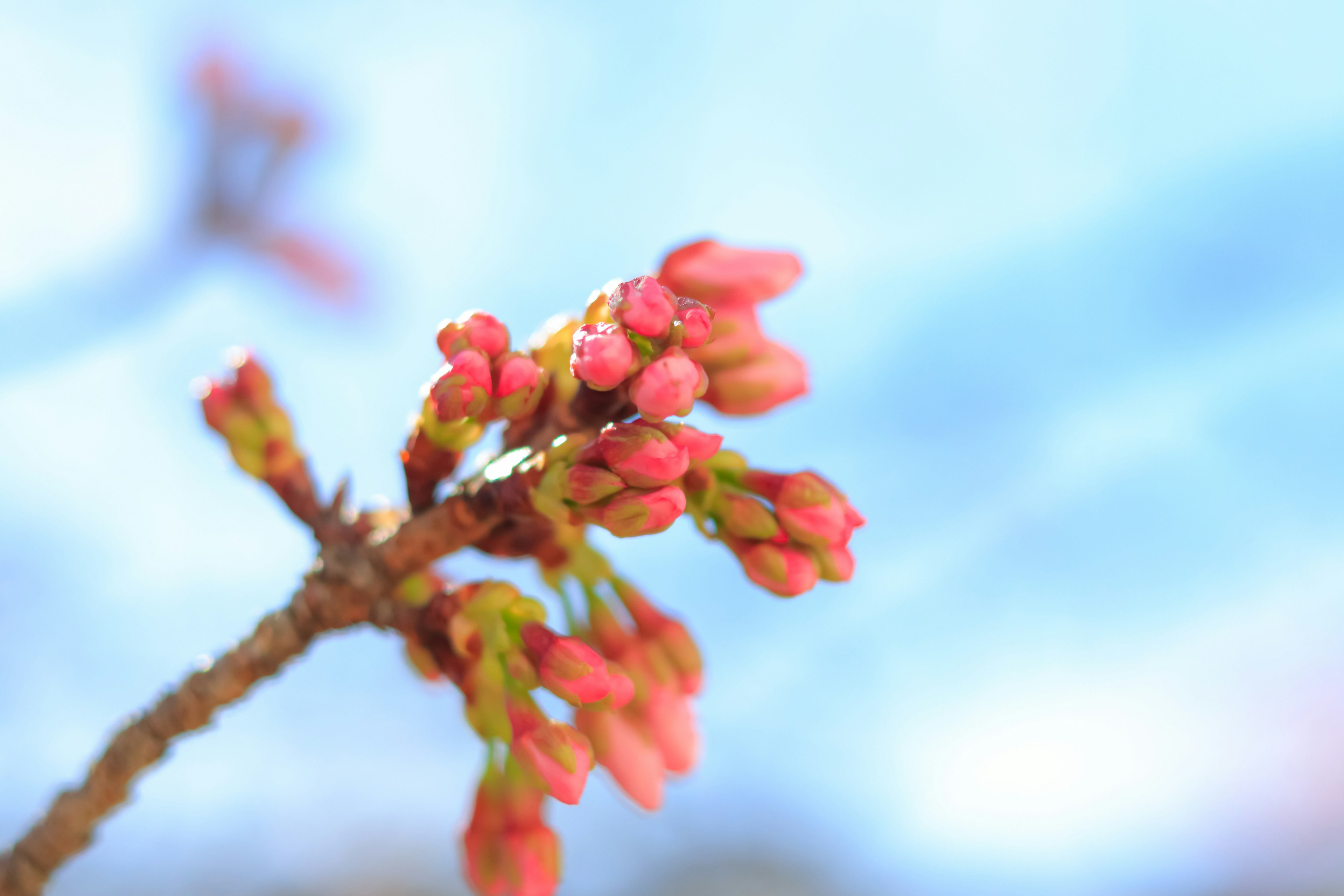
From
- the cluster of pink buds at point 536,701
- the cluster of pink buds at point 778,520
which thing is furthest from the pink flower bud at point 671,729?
the cluster of pink buds at point 778,520

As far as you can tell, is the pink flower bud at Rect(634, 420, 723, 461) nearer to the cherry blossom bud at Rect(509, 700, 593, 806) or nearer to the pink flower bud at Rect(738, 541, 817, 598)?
the pink flower bud at Rect(738, 541, 817, 598)

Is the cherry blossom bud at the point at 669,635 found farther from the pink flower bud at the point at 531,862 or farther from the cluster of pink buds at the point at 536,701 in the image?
the pink flower bud at the point at 531,862

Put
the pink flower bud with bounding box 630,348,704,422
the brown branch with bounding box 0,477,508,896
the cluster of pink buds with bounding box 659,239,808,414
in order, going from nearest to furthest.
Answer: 1. the pink flower bud with bounding box 630,348,704,422
2. the brown branch with bounding box 0,477,508,896
3. the cluster of pink buds with bounding box 659,239,808,414

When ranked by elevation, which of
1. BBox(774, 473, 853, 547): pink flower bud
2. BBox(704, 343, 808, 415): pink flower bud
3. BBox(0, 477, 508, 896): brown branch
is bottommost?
BBox(0, 477, 508, 896): brown branch

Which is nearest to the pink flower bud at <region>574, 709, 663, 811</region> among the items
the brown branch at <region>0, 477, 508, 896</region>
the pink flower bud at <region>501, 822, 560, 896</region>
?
the pink flower bud at <region>501, 822, 560, 896</region>

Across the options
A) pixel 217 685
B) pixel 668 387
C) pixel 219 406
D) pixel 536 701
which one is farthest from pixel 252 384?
pixel 668 387

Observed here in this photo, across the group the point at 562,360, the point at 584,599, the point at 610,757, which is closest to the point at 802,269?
the point at 562,360

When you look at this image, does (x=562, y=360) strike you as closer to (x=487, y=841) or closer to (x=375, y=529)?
(x=375, y=529)
